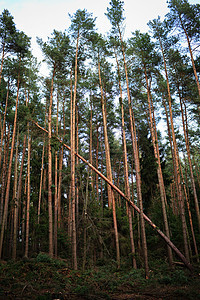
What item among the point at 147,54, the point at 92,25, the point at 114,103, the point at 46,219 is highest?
the point at 92,25

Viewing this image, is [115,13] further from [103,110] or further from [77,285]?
[77,285]

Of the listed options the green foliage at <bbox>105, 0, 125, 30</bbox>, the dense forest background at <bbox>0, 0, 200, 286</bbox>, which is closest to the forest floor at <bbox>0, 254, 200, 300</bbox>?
the dense forest background at <bbox>0, 0, 200, 286</bbox>

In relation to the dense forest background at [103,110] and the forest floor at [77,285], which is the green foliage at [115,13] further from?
the forest floor at [77,285]

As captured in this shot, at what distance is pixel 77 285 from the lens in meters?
6.43

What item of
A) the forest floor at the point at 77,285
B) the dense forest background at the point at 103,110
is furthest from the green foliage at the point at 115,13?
the forest floor at the point at 77,285

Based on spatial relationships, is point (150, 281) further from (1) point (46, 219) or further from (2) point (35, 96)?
(2) point (35, 96)

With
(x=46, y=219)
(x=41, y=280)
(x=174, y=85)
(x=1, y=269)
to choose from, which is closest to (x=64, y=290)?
(x=41, y=280)

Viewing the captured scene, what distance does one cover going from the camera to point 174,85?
1348 centimetres

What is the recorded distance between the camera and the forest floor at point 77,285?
17.8 feet

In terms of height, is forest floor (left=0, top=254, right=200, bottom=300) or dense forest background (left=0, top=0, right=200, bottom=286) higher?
dense forest background (left=0, top=0, right=200, bottom=286)

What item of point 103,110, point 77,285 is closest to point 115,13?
point 103,110

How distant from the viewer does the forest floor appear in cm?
544

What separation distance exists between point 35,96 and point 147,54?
7.95 metres

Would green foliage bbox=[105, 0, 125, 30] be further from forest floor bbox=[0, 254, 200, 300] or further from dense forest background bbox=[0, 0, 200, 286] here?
forest floor bbox=[0, 254, 200, 300]
